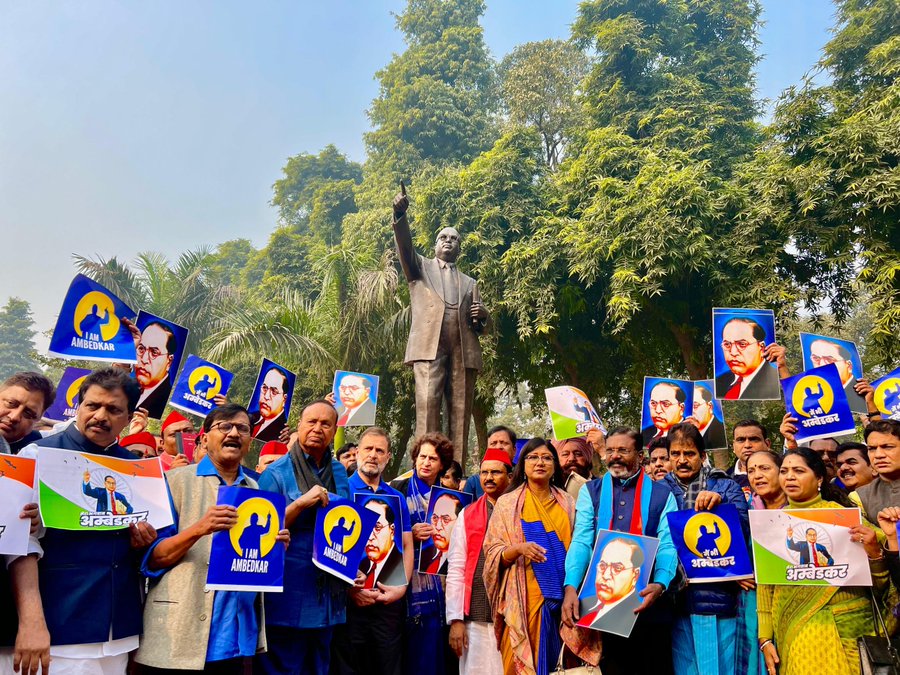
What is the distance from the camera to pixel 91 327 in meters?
5.06

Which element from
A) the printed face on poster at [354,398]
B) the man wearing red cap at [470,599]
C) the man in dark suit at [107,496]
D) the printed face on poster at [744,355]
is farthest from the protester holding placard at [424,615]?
the printed face on poster at [744,355]

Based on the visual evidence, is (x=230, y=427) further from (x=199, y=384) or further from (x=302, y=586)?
(x=199, y=384)

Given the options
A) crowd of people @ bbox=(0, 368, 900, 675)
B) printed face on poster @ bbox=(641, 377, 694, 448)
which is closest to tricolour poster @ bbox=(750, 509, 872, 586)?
crowd of people @ bbox=(0, 368, 900, 675)

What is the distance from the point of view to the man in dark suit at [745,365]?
6.57 m

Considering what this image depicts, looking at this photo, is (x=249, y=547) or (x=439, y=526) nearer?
(x=249, y=547)

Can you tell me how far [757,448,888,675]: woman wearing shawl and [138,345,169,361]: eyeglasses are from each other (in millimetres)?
4293

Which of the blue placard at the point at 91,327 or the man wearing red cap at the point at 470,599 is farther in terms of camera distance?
the blue placard at the point at 91,327

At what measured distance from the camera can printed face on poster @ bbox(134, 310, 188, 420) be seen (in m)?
5.59

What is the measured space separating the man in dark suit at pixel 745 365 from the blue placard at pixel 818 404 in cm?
82

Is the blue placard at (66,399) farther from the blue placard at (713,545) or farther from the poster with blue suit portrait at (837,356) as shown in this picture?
the poster with blue suit portrait at (837,356)

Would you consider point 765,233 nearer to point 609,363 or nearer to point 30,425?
point 609,363

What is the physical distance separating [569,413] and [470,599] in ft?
8.76

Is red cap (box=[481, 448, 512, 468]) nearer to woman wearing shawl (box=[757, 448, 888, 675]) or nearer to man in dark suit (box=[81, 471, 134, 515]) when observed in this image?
woman wearing shawl (box=[757, 448, 888, 675])

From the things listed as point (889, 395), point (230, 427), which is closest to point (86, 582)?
point (230, 427)
